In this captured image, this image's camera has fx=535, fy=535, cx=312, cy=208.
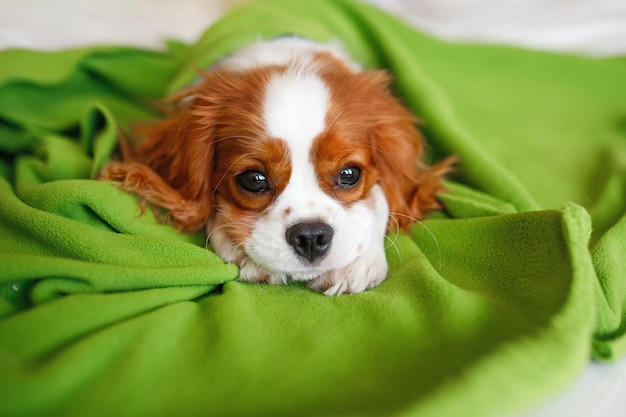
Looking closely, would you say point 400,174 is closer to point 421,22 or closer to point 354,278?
point 354,278

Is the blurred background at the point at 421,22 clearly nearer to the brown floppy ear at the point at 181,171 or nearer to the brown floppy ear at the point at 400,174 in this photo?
the brown floppy ear at the point at 181,171

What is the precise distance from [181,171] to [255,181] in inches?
9.9

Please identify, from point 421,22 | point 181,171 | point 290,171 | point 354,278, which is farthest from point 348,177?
point 421,22

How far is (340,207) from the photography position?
4.07 feet

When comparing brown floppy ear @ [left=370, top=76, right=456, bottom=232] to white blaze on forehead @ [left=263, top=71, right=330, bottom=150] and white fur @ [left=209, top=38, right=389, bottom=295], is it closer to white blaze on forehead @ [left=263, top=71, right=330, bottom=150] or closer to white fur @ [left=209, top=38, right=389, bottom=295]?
white fur @ [left=209, top=38, right=389, bottom=295]

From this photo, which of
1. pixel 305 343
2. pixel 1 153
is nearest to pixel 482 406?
pixel 305 343

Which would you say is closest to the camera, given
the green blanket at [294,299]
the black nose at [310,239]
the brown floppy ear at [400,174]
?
the green blanket at [294,299]

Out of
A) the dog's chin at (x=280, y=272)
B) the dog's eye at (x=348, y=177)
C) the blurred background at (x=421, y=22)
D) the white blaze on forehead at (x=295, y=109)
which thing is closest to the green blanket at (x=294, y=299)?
the dog's chin at (x=280, y=272)

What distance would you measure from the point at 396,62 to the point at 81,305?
1.25 metres

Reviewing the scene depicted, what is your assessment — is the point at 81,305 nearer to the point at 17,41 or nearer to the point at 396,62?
the point at 396,62

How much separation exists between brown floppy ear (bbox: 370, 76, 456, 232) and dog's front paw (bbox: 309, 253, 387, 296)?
0.18 metres

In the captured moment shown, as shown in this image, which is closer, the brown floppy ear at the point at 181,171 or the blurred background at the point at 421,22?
the brown floppy ear at the point at 181,171

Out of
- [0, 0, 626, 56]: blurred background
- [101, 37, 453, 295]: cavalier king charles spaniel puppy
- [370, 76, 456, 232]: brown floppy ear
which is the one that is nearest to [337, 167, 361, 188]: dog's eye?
[101, 37, 453, 295]: cavalier king charles spaniel puppy

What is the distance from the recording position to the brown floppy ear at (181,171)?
131 cm
